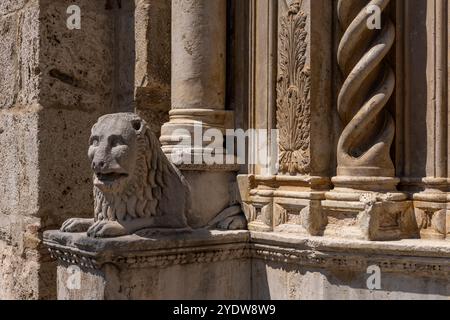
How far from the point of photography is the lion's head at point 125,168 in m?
3.08

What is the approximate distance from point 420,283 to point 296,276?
685 millimetres

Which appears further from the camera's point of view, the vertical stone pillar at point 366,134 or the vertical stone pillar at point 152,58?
the vertical stone pillar at point 152,58

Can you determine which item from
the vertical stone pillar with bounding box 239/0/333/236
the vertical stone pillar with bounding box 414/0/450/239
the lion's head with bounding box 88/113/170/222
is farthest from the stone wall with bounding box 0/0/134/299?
the vertical stone pillar with bounding box 414/0/450/239

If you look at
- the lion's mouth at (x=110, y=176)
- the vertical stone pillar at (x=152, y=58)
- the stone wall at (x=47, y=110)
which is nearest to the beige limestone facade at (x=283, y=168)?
the lion's mouth at (x=110, y=176)

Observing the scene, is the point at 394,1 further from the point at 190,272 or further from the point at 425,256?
the point at 190,272

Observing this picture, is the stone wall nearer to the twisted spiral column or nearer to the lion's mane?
the lion's mane

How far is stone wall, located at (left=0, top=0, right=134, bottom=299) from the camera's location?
14.1 feet

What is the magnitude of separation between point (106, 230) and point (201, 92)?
1147 mm

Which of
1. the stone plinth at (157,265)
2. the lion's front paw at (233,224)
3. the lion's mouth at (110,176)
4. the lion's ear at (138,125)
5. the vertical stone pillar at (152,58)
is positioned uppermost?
the vertical stone pillar at (152,58)

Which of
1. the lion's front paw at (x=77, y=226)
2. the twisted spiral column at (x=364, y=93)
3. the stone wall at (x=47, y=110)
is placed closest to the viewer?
the twisted spiral column at (x=364, y=93)

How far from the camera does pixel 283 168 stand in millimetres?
3516

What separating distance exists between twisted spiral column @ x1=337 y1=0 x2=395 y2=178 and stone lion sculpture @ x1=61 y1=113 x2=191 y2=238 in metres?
0.97

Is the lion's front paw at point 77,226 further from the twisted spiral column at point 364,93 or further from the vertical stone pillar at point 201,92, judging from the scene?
the twisted spiral column at point 364,93
